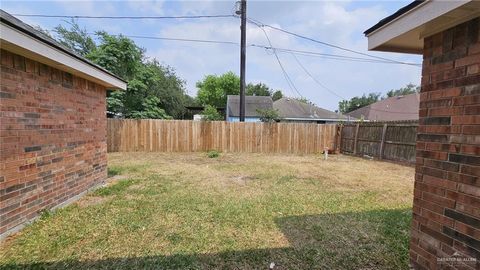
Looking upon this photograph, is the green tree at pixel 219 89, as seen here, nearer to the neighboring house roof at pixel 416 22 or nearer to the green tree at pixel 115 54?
the green tree at pixel 115 54

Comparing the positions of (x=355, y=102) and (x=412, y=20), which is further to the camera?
(x=355, y=102)

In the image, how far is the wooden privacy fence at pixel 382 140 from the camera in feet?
30.0

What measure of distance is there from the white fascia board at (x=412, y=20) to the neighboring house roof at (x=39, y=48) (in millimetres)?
3593

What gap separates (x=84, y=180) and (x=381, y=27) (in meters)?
5.24

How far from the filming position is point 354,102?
58688mm

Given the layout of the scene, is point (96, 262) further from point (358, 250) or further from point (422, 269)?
point (422, 269)

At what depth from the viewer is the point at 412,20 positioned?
1.92 meters

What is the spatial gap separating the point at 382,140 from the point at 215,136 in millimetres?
7184

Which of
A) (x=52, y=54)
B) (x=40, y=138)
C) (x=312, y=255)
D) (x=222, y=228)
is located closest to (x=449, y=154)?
(x=312, y=255)

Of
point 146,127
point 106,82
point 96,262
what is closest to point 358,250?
point 96,262

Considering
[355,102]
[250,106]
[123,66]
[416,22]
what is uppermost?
[355,102]

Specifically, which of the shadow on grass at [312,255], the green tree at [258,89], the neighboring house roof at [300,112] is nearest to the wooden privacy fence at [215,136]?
the shadow on grass at [312,255]

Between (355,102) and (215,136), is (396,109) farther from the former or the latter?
(355,102)

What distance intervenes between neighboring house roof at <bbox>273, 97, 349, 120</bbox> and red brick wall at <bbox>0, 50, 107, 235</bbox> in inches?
805
